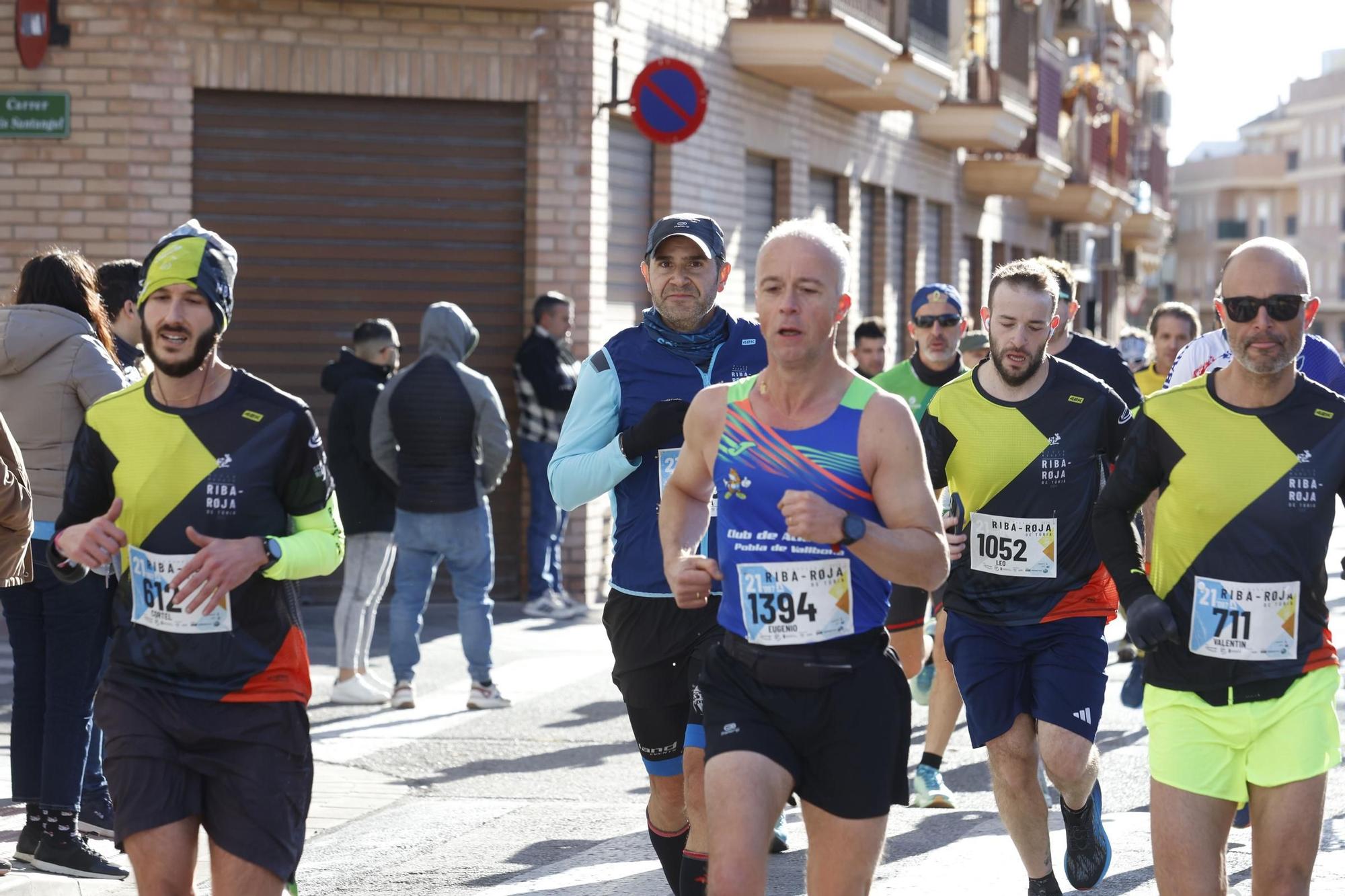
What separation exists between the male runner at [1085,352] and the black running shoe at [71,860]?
12.5 ft

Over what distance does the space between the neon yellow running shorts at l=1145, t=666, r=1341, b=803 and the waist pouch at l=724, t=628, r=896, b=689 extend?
2.57 feet

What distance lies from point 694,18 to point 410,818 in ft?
36.2

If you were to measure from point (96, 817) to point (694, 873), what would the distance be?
9.51ft

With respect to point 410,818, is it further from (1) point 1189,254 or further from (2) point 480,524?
(1) point 1189,254

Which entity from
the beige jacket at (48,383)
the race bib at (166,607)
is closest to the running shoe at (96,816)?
the beige jacket at (48,383)

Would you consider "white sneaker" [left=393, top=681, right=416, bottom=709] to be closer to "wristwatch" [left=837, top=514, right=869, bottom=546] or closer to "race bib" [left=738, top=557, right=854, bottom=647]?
"race bib" [left=738, top=557, right=854, bottom=647]

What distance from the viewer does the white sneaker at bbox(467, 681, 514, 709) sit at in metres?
11.2

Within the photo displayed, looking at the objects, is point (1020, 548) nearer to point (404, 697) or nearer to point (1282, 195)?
point (404, 697)

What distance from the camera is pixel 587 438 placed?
20.6ft

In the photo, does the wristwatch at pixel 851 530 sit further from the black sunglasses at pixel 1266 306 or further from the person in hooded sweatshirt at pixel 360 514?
the person in hooded sweatshirt at pixel 360 514

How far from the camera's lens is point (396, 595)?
11.3 metres

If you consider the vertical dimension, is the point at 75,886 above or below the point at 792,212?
below

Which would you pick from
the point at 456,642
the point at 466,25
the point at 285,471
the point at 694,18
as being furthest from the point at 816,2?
the point at 285,471

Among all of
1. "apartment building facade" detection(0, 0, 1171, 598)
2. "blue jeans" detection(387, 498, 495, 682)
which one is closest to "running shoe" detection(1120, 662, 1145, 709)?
"blue jeans" detection(387, 498, 495, 682)
